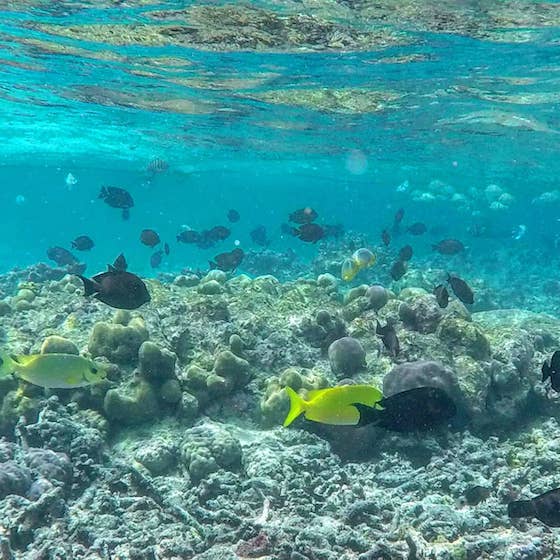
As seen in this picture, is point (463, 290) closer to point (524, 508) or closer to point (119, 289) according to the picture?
point (524, 508)

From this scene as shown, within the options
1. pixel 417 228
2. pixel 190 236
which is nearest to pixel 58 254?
pixel 190 236

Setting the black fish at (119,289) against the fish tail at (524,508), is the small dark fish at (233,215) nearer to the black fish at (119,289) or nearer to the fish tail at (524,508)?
the black fish at (119,289)

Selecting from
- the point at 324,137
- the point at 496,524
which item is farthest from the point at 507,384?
the point at 324,137

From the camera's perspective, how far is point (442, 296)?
27.9ft

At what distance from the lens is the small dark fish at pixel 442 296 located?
845cm

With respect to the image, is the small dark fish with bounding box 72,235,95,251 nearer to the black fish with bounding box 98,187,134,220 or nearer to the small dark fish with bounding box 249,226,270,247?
the black fish with bounding box 98,187,134,220

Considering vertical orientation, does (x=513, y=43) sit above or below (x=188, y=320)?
above

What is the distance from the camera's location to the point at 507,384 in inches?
306

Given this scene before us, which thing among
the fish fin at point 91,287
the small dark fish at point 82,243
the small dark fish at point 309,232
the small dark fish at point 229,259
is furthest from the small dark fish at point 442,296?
the small dark fish at point 82,243

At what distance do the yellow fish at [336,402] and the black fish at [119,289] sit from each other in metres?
2.48

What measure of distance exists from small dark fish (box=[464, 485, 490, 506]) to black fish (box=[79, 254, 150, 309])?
4.37m

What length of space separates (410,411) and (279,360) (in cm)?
511

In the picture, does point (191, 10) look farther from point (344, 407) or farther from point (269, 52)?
point (344, 407)

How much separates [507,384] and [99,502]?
596 cm
